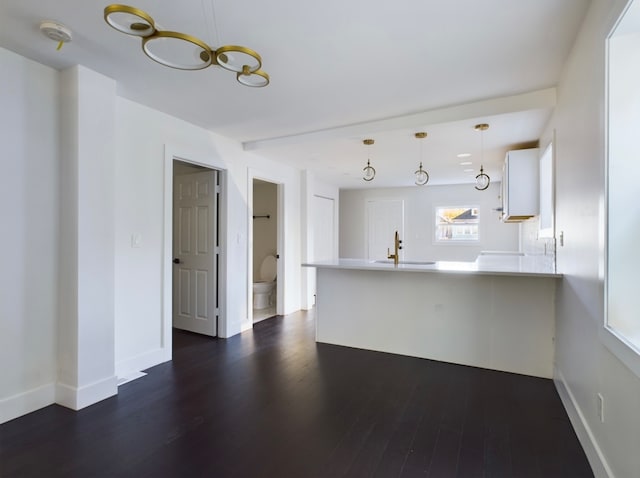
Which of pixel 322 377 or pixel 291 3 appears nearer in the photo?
pixel 291 3

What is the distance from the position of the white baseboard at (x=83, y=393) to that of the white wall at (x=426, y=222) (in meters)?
6.12

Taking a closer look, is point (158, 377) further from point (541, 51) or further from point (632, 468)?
point (541, 51)

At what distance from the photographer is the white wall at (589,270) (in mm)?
1465

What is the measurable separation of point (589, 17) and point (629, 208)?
3.49ft

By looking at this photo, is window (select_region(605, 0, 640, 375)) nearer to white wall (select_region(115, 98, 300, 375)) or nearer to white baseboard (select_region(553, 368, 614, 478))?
white baseboard (select_region(553, 368, 614, 478))

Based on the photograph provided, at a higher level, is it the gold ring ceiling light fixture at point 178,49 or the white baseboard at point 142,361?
the gold ring ceiling light fixture at point 178,49

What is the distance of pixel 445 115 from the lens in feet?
10.3

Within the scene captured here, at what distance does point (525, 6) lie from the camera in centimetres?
177

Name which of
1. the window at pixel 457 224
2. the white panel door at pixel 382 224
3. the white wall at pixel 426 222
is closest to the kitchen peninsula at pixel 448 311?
the white wall at pixel 426 222

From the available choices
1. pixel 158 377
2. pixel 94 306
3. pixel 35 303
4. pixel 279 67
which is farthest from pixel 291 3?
pixel 158 377

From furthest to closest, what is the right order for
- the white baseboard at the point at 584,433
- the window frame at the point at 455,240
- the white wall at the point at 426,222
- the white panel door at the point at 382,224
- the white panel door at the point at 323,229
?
the white panel door at the point at 382,224 < the window frame at the point at 455,240 < the white wall at the point at 426,222 < the white panel door at the point at 323,229 < the white baseboard at the point at 584,433

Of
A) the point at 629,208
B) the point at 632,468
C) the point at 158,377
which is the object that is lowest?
the point at 158,377

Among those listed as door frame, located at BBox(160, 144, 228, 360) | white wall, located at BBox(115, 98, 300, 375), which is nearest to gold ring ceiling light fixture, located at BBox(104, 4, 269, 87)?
white wall, located at BBox(115, 98, 300, 375)

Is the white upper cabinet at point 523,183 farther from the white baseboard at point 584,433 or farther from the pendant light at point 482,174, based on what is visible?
the white baseboard at point 584,433
